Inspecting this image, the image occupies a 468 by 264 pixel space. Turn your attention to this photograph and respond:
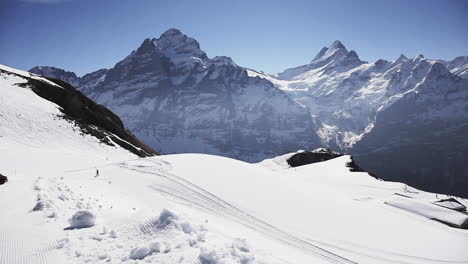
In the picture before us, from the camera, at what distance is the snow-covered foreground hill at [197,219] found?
9.08 m

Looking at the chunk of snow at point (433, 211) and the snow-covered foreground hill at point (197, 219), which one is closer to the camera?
the snow-covered foreground hill at point (197, 219)

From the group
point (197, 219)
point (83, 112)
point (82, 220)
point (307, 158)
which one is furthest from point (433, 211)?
point (83, 112)

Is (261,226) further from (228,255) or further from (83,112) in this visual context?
(83,112)

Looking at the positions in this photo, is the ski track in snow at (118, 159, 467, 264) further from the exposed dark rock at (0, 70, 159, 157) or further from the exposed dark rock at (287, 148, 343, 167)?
the exposed dark rock at (287, 148, 343, 167)

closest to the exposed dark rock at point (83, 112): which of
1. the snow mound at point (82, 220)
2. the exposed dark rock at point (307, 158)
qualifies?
the exposed dark rock at point (307, 158)

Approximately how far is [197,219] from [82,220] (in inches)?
177

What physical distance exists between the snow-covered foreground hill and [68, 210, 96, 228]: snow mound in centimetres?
4

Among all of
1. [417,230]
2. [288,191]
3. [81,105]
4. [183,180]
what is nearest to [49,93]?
[81,105]

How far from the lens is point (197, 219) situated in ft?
41.3

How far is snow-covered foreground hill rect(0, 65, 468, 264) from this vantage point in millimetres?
9078

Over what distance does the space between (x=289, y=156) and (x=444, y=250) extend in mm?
63661

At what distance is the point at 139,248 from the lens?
8.73m

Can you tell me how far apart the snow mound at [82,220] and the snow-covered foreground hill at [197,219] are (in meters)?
0.04

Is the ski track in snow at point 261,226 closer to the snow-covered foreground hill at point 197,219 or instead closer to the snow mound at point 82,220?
the snow-covered foreground hill at point 197,219
